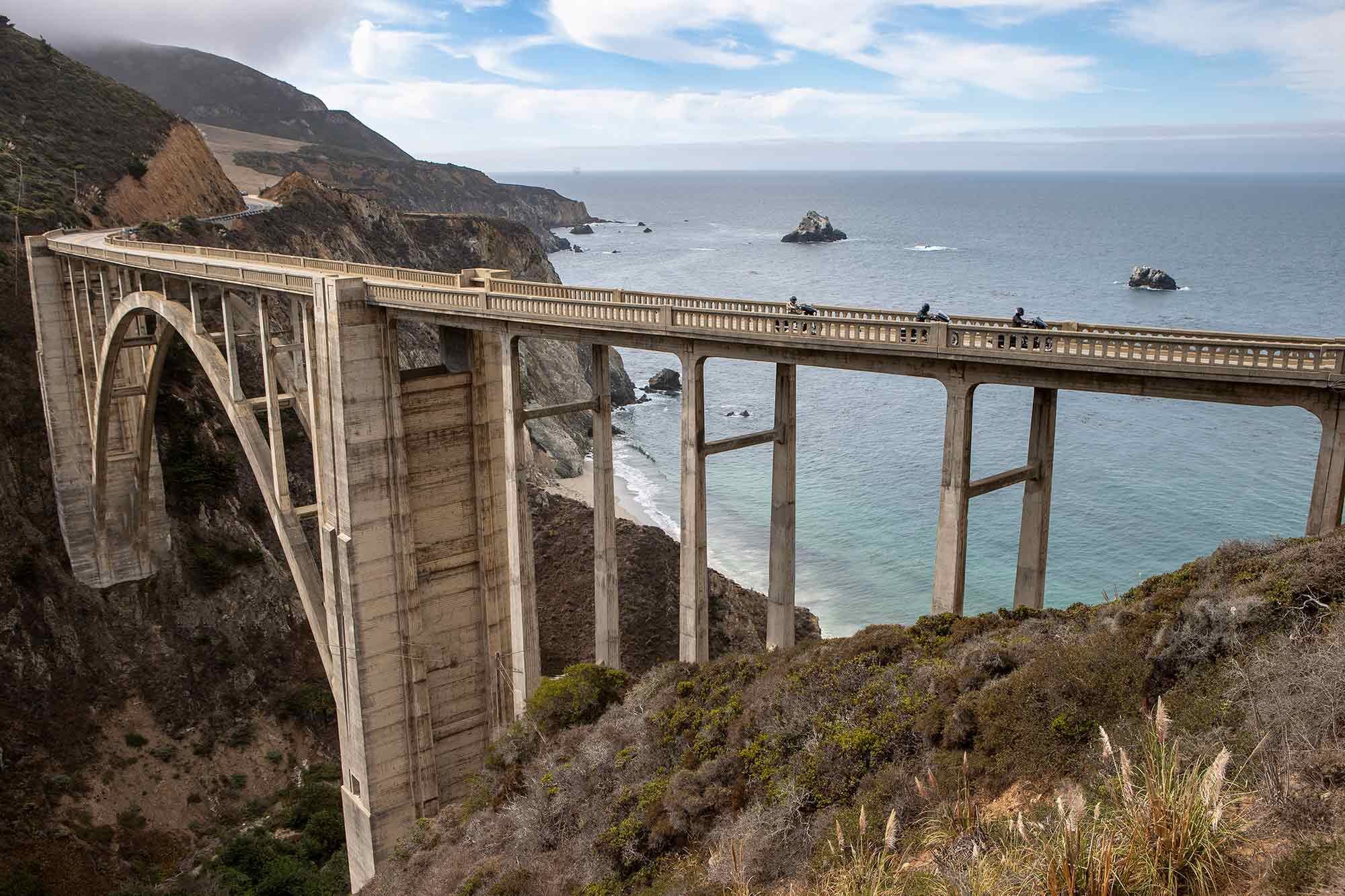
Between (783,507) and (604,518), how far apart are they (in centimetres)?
438

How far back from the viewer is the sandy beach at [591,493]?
5162 centimetres

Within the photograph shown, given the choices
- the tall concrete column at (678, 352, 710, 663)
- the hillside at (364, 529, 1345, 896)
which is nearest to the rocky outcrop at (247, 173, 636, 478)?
the tall concrete column at (678, 352, 710, 663)

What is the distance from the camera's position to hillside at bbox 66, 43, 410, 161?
176m

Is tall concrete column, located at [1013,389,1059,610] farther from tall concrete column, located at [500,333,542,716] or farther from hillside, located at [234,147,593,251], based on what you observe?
hillside, located at [234,147,593,251]

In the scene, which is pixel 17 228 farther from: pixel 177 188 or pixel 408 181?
pixel 408 181

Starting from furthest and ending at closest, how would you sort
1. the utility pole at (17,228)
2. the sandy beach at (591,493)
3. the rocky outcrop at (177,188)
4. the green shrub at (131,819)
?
the rocky outcrop at (177,188) < the sandy beach at (591,493) < the utility pole at (17,228) < the green shrub at (131,819)

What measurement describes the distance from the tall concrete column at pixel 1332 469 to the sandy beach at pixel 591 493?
3673 centimetres

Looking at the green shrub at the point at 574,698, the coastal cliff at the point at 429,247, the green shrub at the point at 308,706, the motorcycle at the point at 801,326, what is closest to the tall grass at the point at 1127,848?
the motorcycle at the point at 801,326

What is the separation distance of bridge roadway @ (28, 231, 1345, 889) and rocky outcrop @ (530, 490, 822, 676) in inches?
309

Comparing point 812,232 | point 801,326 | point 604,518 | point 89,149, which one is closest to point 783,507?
point 801,326

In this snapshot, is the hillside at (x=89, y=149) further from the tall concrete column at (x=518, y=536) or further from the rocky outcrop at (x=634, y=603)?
the tall concrete column at (x=518, y=536)

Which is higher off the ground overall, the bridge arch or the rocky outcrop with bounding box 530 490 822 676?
the bridge arch

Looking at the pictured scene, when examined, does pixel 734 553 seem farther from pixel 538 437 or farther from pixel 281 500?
pixel 281 500

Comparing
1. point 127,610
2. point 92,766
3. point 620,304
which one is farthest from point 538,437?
point 620,304
